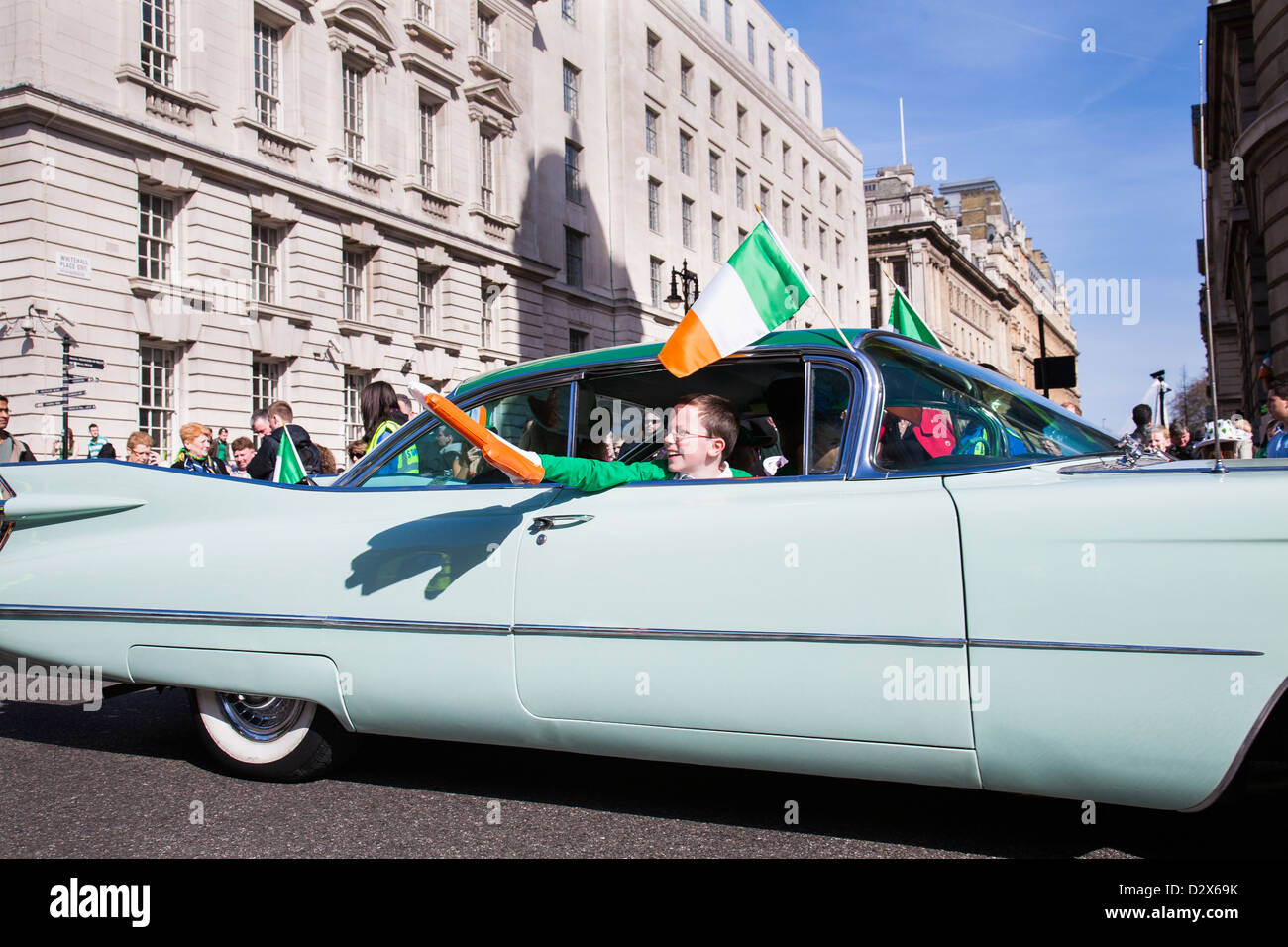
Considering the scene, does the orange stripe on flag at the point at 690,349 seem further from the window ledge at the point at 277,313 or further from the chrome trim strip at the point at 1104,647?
the window ledge at the point at 277,313

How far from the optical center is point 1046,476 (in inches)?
115

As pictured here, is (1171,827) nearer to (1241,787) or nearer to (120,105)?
(1241,787)

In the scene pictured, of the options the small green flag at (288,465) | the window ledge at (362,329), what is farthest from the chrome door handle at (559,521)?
the window ledge at (362,329)

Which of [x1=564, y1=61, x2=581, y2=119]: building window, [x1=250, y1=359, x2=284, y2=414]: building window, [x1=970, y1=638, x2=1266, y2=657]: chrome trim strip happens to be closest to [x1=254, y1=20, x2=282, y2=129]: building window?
[x1=250, y1=359, x2=284, y2=414]: building window

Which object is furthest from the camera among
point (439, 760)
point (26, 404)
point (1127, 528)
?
point (26, 404)

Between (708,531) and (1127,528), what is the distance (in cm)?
117

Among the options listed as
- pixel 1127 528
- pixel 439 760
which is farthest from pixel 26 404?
pixel 1127 528

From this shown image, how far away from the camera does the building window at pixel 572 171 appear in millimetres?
35188

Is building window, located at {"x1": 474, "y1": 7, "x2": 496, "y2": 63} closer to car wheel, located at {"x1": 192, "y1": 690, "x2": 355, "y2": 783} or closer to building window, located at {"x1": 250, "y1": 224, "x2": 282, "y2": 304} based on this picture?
building window, located at {"x1": 250, "y1": 224, "x2": 282, "y2": 304}

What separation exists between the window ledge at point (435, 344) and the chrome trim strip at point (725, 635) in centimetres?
2430

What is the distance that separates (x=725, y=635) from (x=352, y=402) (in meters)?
23.1

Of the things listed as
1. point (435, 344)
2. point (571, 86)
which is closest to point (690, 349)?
point (435, 344)

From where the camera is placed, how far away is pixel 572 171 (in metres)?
35.5
